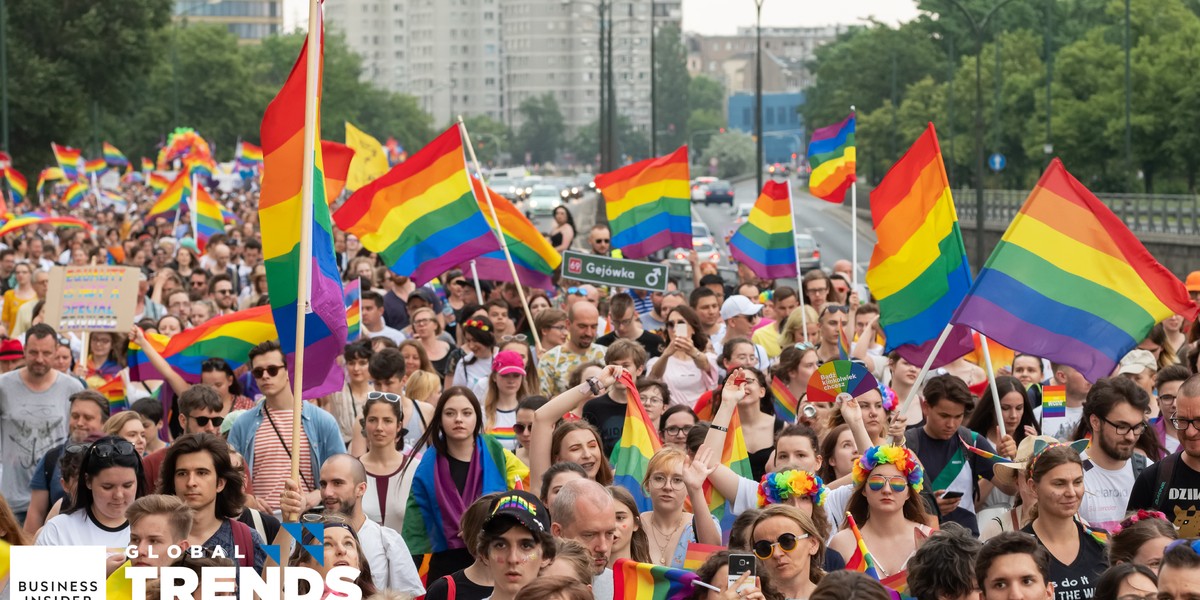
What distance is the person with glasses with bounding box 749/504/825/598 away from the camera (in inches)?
257

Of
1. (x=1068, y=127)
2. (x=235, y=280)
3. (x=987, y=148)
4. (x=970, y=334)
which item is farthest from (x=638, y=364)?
(x=987, y=148)

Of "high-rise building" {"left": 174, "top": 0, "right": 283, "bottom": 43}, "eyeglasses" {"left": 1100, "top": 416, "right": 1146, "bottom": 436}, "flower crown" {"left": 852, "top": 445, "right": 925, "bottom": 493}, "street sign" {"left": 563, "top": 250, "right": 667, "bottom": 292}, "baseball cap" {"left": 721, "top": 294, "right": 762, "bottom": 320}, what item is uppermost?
"high-rise building" {"left": 174, "top": 0, "right": 283, "bottom": 43}

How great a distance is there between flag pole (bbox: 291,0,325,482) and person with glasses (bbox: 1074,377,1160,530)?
3.13m

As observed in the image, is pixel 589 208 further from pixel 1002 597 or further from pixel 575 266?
pixel 1002 597

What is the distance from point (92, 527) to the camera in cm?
751

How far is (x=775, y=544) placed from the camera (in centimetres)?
653

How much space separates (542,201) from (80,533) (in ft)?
192

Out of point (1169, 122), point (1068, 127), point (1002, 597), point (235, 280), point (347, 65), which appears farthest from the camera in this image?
point (347, 65)

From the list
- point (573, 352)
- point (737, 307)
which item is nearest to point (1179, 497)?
point (573, 352)

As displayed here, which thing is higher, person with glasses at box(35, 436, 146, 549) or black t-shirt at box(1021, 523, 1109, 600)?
person with glasses at box(35, 436, 146, 549)

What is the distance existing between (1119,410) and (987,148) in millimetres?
57902

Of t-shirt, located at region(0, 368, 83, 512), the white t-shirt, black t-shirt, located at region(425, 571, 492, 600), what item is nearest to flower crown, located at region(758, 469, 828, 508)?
black t-shirt, located at region(425, 571, 492, 600)

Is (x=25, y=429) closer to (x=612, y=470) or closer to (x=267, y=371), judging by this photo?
(x=267, y=371)

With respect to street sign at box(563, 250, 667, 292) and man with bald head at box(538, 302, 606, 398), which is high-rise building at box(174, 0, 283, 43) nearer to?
street sign at box(563, 250, 667, 292)
